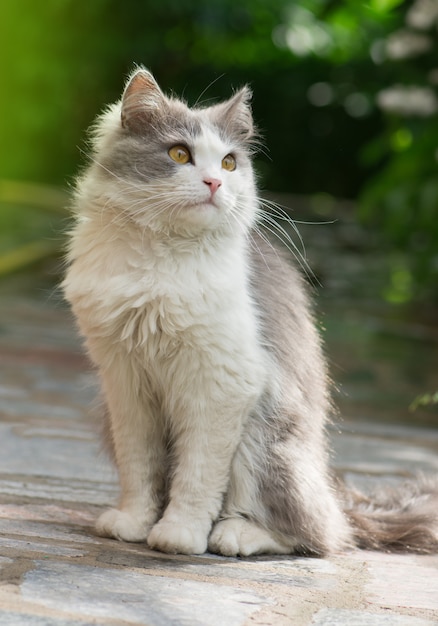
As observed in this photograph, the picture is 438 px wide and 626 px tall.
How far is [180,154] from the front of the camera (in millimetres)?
2758

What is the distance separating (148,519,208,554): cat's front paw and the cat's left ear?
1.16 metres

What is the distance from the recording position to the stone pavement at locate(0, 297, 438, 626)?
2121mm

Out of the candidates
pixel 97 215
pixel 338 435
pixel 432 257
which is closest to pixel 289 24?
pixel 432 257

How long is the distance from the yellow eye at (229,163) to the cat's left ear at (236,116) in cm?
9

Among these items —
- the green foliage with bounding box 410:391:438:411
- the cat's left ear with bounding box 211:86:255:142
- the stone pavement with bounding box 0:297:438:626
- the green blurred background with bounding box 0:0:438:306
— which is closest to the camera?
the stone pavement with bounding box 0:297:438:626

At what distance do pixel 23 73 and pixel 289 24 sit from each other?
390 centimetres

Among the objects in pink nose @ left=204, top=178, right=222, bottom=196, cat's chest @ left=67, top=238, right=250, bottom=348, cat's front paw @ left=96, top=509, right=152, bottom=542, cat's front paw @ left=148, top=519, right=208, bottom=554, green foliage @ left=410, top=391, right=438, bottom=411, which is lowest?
cat's front paw @ left=96, top=509, right=152, bottom=542

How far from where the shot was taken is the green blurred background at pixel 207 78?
491 inches

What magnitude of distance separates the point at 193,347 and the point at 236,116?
775 mm

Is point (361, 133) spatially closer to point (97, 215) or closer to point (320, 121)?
point (320, 121)

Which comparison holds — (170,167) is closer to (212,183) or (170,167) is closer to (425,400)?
(212,183)

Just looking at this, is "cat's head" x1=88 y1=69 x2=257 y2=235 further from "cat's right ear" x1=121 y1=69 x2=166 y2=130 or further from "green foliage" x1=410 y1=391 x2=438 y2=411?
"green foliage" x1=410 y1=391 x2=438 y2=411

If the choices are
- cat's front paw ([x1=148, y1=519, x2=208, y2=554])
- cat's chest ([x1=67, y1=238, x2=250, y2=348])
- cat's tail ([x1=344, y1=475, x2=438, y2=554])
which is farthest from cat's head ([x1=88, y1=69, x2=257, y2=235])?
cat's tail ([x1=344, y1=475, x2=438, y2=554])

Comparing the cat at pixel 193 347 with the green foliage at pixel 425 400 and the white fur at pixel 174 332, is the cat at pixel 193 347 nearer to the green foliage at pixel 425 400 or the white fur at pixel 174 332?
the white fur at pixel 174 332
